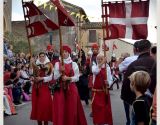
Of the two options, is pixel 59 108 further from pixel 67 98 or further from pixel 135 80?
pixel 135 80

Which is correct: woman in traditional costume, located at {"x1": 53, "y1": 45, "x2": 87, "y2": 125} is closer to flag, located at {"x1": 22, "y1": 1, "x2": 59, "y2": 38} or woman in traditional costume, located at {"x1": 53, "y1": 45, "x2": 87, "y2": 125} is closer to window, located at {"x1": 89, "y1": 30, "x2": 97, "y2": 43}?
flag, located at {"x1": 22, "y1": 1, "x2": 59, "y2": 38}

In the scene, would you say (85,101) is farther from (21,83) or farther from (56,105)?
(56,105)

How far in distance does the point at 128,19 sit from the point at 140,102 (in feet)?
9.27

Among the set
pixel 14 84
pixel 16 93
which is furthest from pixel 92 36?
pixel 14 84

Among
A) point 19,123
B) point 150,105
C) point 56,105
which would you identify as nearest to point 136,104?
point 150,105

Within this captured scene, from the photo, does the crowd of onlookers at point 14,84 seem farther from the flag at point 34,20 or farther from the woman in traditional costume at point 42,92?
the flag at point 34,20

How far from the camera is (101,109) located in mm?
8531

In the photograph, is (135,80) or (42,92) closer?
(135,80)

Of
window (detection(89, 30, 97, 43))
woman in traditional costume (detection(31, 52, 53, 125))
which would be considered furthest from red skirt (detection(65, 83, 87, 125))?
window (detection(89, 30, 97, 43))

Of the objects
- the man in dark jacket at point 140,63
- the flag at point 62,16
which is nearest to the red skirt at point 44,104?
the flag at point 62,16

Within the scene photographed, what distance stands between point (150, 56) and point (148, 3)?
2.83 ft

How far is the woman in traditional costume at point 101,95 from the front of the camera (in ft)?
27.9

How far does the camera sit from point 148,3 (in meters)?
6.86

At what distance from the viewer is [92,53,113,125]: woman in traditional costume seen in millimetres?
8500
